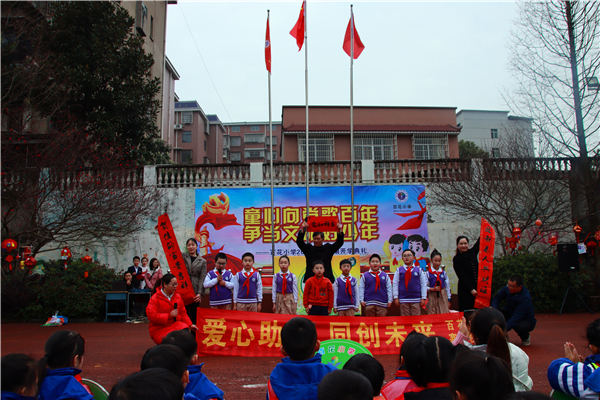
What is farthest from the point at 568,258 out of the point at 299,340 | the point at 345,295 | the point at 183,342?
the point at 183,342

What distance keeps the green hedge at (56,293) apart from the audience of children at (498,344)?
400 inches

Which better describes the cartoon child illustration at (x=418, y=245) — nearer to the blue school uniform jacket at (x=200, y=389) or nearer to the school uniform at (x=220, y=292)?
the school uniform at (x=220, y=292)

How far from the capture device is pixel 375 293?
759cm

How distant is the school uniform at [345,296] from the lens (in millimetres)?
7395

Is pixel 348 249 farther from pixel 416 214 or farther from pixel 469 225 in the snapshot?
pixel 469 225

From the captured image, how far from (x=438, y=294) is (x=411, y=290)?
85 cm

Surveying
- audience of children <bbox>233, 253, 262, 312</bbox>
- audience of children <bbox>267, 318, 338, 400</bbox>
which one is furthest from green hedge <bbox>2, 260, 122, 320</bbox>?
audience of children <bbox>267, 318, 338, 400</bbox>

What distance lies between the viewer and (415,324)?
6.35 metres

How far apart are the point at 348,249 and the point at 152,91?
10330 millimetres

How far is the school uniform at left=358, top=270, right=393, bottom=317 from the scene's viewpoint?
7562 millimetres

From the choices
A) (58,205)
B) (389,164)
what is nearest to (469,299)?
(389,164)

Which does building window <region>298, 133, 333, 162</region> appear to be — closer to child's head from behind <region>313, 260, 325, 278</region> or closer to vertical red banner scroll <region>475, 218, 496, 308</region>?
child's head from behind <region>313, 260, 325, 278</region>

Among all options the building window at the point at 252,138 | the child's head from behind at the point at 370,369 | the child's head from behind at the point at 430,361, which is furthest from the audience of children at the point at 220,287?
the building window at the point at 252,138

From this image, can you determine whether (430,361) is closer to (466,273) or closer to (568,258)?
(466,273)
